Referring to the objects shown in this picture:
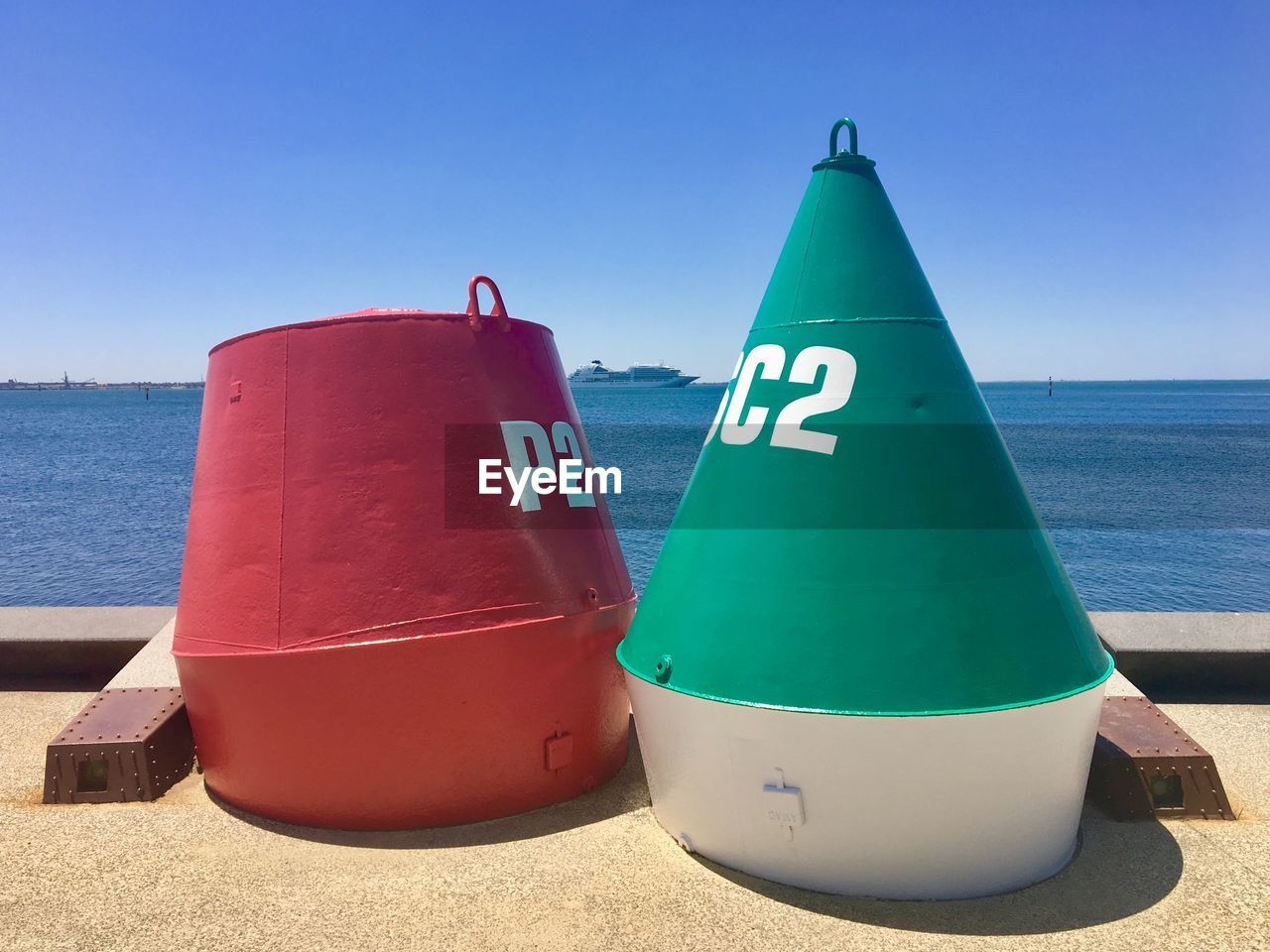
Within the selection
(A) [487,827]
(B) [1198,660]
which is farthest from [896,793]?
(B) [1198,660]

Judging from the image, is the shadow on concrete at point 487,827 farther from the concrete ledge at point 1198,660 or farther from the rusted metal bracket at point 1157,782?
the concrete ledge at point 1198,660

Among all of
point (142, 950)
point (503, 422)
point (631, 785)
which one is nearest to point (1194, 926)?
point (631, 785)

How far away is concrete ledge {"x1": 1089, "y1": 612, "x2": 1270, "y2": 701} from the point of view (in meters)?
6.68

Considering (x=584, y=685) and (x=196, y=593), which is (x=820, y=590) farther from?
(x=196, y=593)

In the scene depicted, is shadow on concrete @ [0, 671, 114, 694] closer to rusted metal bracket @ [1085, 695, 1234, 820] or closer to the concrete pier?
the concrete pier

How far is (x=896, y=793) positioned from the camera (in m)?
3.93

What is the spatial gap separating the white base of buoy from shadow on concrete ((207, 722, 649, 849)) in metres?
0.97

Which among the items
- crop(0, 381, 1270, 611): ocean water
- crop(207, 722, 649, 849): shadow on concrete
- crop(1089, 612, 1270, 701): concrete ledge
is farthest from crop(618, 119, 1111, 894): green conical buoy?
crop(0, 381, 1270, 611): ocean water

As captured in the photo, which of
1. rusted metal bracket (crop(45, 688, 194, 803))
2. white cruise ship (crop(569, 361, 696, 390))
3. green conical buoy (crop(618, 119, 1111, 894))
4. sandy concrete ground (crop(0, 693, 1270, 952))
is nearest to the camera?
sandy concrete ground (crop(0, 693, 1270, 952))

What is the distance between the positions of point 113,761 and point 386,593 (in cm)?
202

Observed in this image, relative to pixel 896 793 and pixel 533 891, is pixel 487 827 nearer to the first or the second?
pixel 533 891

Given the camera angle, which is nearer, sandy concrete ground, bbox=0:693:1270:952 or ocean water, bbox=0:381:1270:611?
Answer: sandy concrete ground, bbox=0:693:1270:952

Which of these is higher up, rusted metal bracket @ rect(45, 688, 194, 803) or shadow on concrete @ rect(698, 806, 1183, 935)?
rusted metal bracket @ rect(45, 688, 194, 803)

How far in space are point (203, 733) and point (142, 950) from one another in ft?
5.38
